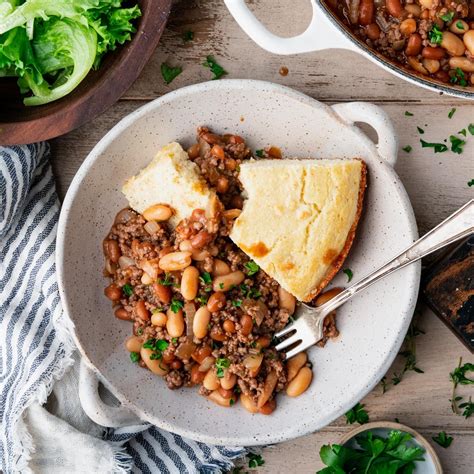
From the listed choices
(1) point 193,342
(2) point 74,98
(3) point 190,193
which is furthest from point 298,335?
(2) point 74,98

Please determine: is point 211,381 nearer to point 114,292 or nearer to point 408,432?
point 114,292

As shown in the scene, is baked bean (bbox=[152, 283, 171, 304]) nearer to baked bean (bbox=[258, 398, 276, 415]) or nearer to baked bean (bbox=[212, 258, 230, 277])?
baked bean (bbox=[212, 258, 230, 277])

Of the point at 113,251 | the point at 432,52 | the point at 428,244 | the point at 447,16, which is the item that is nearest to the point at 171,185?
the point at 113,251

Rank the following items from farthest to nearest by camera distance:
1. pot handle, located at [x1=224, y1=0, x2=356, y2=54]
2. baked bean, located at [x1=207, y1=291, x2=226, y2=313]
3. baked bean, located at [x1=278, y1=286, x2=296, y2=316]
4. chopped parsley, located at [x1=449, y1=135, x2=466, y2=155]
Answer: chopped parsley, located at [x1=449, y1=135, x2=466, y2=155], baked bean, located at [x1=278, y1=286, x2=296, y2=316], baked bean, located at [x1=207, y1=291, x2=226, y2=313], pot handle, located at [x1=224, y1=0, x2=356, y2=54]

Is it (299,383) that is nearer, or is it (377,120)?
(377,120)

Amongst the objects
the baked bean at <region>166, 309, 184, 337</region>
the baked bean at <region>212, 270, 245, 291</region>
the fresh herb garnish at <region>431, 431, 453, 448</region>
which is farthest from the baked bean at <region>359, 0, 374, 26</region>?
the fresh herb garnish at <region>431, 431, 453, 448</region>

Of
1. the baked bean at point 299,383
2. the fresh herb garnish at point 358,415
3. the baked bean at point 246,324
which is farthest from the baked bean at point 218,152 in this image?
the fresh herb garnish at point 358,415

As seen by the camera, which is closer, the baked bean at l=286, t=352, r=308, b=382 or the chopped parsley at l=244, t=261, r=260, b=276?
the chopped parsley at l=244, t=261, r=260, b=276
